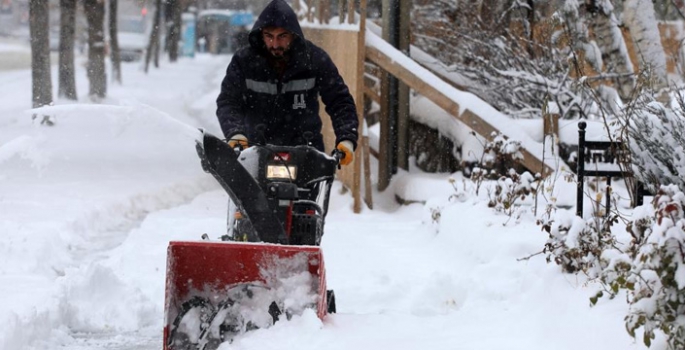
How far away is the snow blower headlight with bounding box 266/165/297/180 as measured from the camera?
5.80 meters

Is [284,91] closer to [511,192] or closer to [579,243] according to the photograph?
[579,243]

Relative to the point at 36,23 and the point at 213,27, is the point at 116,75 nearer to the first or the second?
the point at 36,23

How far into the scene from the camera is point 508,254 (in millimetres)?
7922

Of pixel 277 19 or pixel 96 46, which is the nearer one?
pixel 277 19

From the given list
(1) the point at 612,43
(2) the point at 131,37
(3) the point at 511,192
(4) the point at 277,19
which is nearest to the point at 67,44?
(1) the point at 612,43

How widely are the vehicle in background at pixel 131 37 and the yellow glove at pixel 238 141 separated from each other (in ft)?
186

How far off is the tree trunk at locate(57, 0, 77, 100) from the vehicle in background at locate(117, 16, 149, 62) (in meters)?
37.5

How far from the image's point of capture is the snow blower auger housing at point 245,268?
545 centimetres

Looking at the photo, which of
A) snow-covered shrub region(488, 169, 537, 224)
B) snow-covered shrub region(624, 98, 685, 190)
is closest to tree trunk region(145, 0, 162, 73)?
snow-covered shrub region(488, 169, 537, 224)

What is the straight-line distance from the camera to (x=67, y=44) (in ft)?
77.8

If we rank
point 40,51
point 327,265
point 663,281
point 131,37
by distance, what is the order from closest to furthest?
point 663,281
point 327,265
point 40,51
point 131,37

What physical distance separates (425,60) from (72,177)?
16.2 ft

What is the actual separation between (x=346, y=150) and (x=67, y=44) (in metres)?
18.5

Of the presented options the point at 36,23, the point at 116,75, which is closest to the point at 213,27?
the point at 116,75
